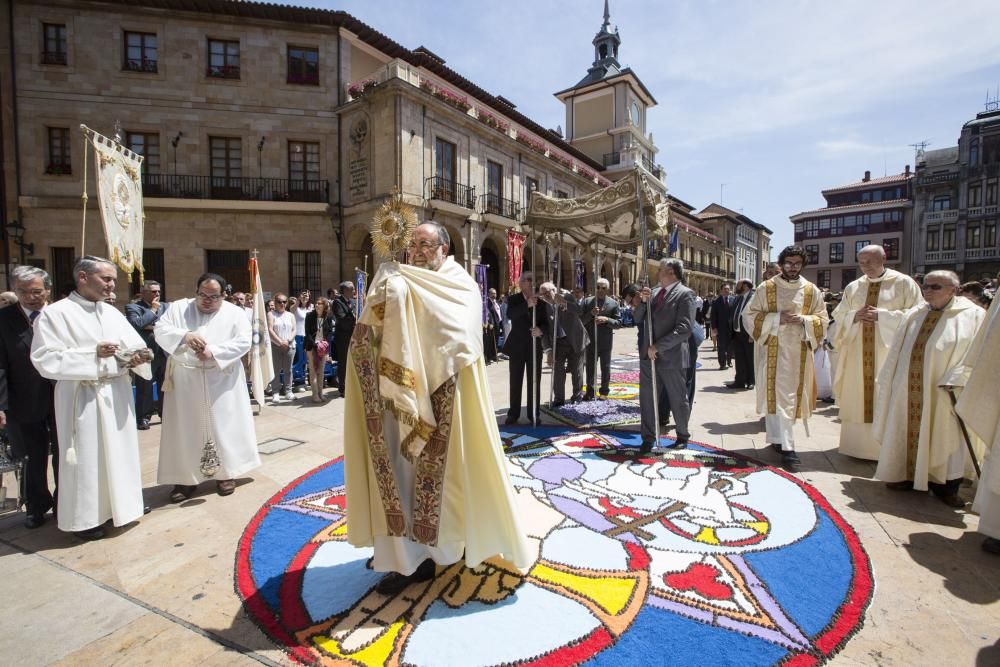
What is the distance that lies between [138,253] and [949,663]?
7909mm

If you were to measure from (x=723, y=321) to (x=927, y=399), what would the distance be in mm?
6161

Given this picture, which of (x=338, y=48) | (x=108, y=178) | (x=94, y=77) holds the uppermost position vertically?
(x=338, y=48)

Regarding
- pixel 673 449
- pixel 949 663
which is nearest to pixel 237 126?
pixel 673 449

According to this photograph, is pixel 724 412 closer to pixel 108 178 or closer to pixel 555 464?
pixel 555 464

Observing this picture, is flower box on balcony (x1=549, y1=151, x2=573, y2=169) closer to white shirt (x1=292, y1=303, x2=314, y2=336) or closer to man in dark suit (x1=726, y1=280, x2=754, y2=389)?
man in dark suit (x1=726, y1=280, x2=754, y2=389)

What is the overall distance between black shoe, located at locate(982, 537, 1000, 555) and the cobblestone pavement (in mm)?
52

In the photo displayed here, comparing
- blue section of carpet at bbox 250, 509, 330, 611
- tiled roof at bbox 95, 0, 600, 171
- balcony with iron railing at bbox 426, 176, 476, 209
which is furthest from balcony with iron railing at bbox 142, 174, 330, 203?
blue section of carpet at bbox 250, 509, 330, 611

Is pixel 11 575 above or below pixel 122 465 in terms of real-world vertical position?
below

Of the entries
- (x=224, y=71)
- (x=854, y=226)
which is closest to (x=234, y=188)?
(x=224, y=71)

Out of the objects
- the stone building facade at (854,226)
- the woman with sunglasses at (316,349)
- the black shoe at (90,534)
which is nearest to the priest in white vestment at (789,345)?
the black shoe at (90,534)

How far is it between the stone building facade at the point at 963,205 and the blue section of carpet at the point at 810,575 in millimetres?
48703

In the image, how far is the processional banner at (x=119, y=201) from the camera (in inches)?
210

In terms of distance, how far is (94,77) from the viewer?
15234 millimetres

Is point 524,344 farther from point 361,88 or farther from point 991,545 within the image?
point 361,88
